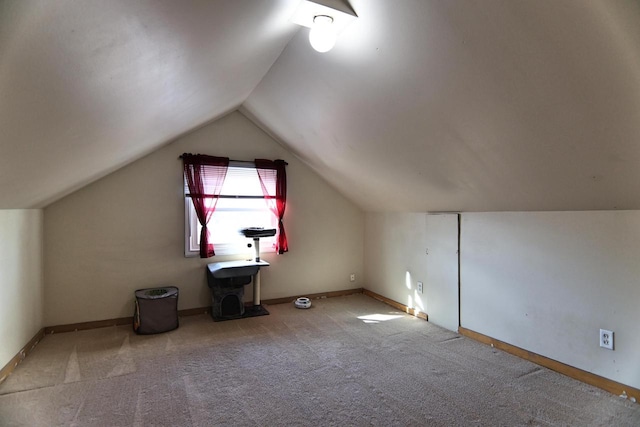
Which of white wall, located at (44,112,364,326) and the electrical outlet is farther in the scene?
white wall, located at (44,112,364,326)

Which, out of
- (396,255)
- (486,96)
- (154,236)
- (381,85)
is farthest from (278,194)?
(486,96)

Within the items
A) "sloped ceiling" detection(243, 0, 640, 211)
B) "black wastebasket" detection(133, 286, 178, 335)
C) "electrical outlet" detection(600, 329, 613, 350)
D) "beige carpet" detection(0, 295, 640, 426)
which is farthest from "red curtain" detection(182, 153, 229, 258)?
"electrical outlet" detection(600, 329, 613, 350)

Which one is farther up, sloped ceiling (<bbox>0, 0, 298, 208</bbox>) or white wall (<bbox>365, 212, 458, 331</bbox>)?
sloped ceiling (<bbox>0, 0, 298, 208</bbox>)

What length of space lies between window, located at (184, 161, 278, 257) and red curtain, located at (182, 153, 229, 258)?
0.38 feet

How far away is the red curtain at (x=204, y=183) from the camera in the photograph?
4.09 m

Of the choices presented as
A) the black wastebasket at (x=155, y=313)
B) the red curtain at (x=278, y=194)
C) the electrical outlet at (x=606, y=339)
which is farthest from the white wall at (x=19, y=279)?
the electrical outlet at (x=606, y=339)

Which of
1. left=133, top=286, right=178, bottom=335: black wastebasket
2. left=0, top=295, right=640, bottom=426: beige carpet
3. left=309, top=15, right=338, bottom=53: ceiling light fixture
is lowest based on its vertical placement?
left=0, top=295, right=640, bottom=426: beige carpet

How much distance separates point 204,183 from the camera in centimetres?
418

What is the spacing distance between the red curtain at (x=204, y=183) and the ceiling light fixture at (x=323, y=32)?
2.57 m

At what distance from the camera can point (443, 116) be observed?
233 centimetres

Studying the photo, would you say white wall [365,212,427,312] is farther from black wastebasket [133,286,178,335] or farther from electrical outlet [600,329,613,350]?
black wastebasket [133,286,178,335]

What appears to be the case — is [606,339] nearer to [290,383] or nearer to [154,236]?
[290,383]

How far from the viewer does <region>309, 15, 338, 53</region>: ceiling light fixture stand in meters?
2.01

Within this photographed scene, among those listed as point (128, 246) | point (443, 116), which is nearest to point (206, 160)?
point (128, 246)
